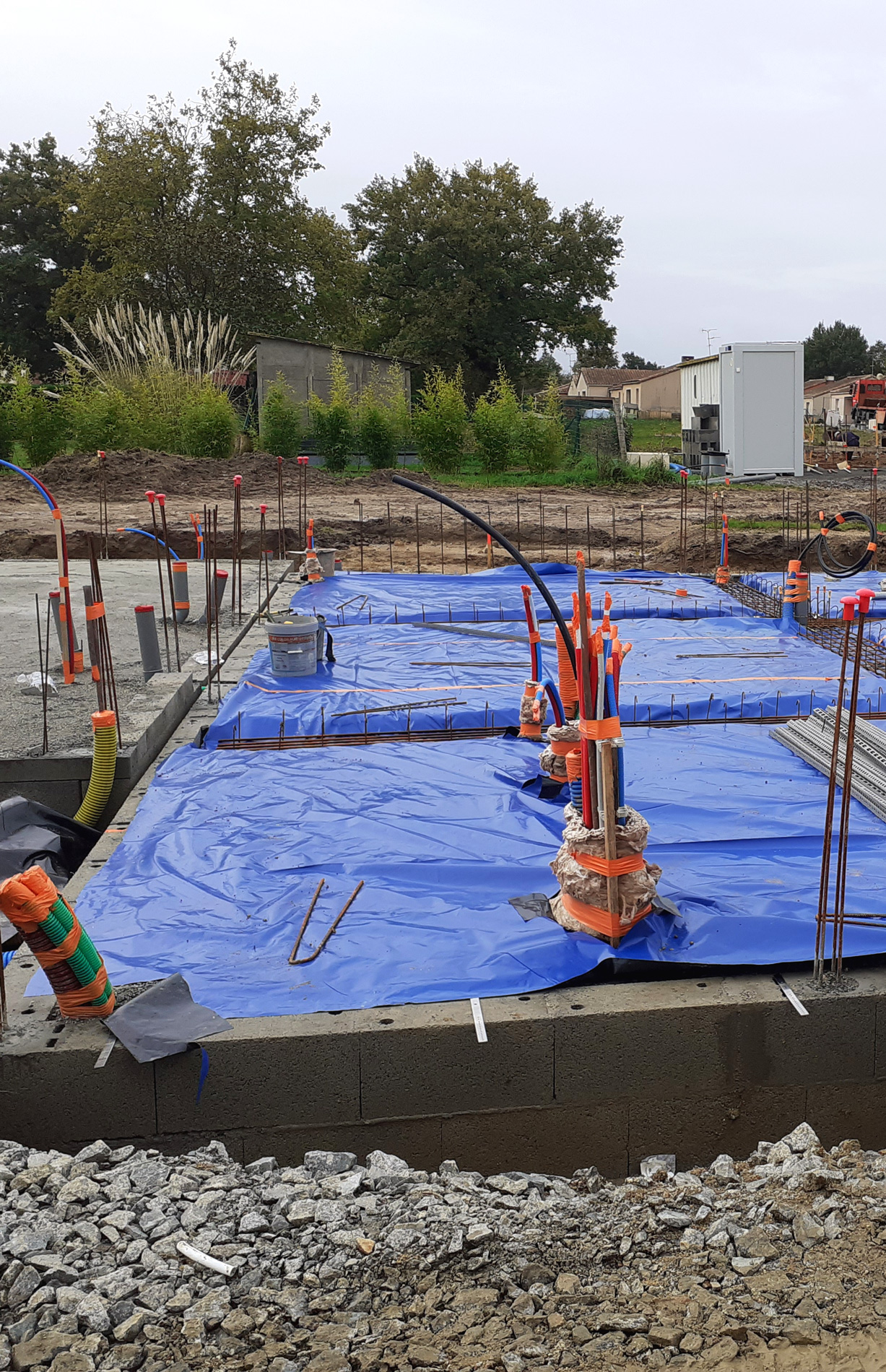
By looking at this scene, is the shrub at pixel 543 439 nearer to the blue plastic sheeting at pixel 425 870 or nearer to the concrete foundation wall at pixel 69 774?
the blue plastic sheeting at pixel 425 870

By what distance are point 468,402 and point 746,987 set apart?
106 feet

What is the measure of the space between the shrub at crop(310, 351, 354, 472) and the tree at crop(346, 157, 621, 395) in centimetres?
1180

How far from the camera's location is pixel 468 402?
113 feet

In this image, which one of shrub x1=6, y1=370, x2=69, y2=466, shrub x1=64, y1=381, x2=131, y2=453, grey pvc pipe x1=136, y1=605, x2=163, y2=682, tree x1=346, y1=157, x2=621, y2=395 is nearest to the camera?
grey pvc pipe x1=136, y1=605, x2=163, y2=682

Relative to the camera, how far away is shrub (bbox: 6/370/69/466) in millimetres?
21109

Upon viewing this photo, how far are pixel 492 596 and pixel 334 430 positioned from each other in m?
12.4

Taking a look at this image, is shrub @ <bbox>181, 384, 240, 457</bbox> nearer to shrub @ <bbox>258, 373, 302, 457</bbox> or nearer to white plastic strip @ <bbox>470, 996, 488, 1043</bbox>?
shrub @ <bbox>258, 373, 302, 457</bbox>

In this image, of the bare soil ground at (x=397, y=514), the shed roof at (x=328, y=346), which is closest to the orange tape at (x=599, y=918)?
the bare soil ground at (x=397, y=514)

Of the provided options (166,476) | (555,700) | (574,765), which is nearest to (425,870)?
(574,765)

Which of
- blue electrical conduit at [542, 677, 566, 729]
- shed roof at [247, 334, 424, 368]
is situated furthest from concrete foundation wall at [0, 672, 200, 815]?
shed roof at [247, 334, 424, 368]

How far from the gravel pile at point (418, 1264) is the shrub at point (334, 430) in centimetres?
2013

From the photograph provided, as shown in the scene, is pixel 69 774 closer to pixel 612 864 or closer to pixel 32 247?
pixel 612 864

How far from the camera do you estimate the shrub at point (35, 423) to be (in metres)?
21.1

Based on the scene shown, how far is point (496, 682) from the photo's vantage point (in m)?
7.56
